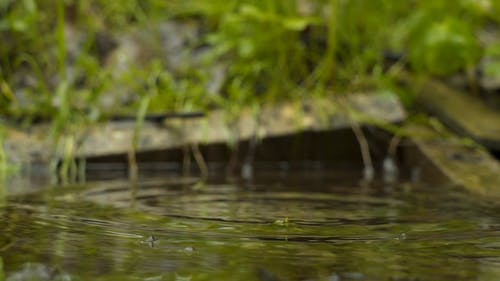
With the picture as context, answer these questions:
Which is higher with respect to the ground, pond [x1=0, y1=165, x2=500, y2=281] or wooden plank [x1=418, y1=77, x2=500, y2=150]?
wooden plank [x1=418, y1=77, x2=500, y2=150]

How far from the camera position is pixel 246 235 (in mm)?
1307

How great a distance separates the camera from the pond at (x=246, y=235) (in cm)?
99

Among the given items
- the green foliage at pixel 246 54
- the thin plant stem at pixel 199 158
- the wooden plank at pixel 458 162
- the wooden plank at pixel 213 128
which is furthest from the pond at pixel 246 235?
the green foliage at pixel 246 54

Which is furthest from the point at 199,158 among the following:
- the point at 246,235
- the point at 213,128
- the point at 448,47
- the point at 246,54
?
the point at 246,235

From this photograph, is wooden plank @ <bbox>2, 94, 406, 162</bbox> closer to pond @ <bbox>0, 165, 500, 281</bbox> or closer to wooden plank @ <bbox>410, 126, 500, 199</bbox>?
wooden plank @ <bbox>410, 126, 500, 199</bbox>

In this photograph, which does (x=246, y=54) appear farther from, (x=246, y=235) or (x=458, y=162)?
(x=246, y=235)

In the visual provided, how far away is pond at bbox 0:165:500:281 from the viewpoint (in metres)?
0.99

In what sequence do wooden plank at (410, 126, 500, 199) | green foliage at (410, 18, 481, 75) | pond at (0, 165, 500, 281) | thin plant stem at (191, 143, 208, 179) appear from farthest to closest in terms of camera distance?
green foliage at (410, 18, 481, 75), thin plant stem at (191, 143, 208, 179), wooden plank at (410, 126, 500, 199), pond at (0, 165, 500, 281)

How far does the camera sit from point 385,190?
2.26m

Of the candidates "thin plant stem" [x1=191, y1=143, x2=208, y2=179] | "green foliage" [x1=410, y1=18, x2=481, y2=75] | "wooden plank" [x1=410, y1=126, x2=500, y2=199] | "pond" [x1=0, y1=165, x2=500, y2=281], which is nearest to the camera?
"pond" [x1=0, y1=165, x2=500, y2=281]

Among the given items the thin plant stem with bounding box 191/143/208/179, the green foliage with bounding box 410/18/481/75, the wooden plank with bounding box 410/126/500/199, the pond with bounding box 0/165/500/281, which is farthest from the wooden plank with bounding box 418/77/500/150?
the thin plant stem with bounding box 191/143/208/179

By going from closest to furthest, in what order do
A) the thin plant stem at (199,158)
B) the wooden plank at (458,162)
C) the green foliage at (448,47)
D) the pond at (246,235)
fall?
Result: the pond at (246,235)
the wooden plank at (458,162)
the thin plant stem at (199,158)
the green foliage at (448,47)

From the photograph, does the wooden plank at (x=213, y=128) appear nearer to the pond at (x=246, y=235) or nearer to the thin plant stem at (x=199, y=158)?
the thin plant stem at (x=199, y=158)

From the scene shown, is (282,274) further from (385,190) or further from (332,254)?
(385,190)
